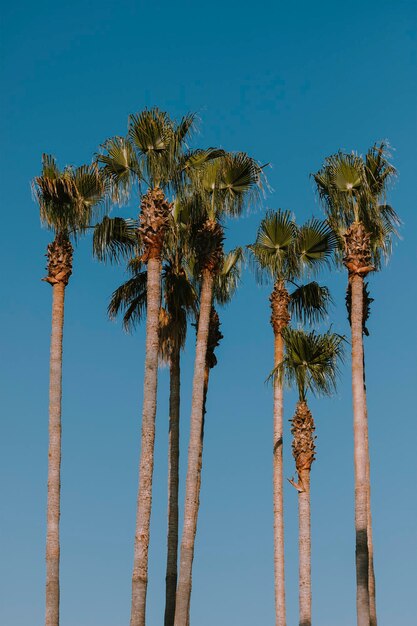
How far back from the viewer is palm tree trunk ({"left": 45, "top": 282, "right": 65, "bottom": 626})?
121ft

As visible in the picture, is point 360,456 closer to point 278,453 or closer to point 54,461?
point 278,453

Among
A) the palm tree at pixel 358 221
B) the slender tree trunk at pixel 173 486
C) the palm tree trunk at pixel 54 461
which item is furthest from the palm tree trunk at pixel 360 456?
the palm tree trunk at pixel 54 461

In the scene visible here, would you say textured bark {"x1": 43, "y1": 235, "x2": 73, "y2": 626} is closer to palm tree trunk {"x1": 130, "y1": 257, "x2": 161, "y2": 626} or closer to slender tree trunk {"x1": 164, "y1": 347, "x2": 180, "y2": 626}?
palm tree trunk {"x1": 130, "y1": 257, "x2": 161, "y2": 626}

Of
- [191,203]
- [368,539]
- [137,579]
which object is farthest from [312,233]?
[137,579]

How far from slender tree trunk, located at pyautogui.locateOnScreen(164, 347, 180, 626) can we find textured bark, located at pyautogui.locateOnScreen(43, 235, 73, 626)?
5.47 m

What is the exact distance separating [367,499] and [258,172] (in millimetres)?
10592

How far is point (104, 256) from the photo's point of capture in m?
42.6

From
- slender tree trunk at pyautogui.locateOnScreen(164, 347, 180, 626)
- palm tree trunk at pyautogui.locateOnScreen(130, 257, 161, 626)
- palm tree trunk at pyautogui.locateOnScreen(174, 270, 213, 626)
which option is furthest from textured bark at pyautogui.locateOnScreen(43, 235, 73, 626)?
slender tree trunk at pyautogui.locateOnScreen(164, 347, 180, 626)

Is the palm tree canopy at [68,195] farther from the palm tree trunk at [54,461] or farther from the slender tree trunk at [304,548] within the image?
the slender tree trunk at [304,548]

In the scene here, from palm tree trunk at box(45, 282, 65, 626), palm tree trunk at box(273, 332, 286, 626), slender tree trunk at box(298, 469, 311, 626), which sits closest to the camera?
palm tree trunk at box(45, 282, 65, 626)

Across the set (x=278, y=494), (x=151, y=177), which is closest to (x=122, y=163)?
(x=151, y=177)

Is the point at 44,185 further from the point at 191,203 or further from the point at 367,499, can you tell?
the point at 367,499

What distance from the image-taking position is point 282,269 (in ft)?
153

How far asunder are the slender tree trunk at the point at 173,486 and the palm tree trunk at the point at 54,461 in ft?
17.9
